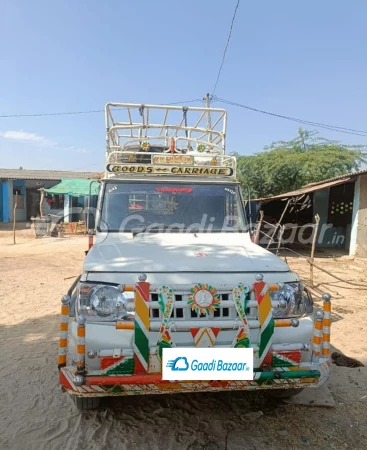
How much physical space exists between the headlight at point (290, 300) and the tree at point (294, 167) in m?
15.1

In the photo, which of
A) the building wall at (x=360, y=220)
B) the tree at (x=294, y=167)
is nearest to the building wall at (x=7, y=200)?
the tree at (x=294, y=167)

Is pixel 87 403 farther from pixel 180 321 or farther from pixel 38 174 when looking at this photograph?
pixel 38 174

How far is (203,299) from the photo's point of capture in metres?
2.51

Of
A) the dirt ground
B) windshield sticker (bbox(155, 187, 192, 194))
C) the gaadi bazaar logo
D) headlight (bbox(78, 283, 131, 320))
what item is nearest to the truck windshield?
windshield sticker (bbox(155, 187, 192, 194))

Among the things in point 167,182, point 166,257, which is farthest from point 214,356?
point 167,182

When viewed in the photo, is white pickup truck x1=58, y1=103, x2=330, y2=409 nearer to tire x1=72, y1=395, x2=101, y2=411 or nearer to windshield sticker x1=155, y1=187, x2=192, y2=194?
tire x1=72, y1=395, x2=101, y2=411

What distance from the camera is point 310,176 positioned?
18.4 meters

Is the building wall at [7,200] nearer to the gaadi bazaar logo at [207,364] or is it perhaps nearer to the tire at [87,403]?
the tire at [87,403]

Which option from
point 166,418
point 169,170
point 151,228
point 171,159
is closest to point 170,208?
point 151,228

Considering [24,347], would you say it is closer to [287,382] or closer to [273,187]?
[287,382]

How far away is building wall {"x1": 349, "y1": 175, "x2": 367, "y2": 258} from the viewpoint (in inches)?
479

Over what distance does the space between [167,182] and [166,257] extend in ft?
4.61

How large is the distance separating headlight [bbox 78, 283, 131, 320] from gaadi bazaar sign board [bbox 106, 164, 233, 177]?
1.95 meters

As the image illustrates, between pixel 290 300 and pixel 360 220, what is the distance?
36.1 ft
